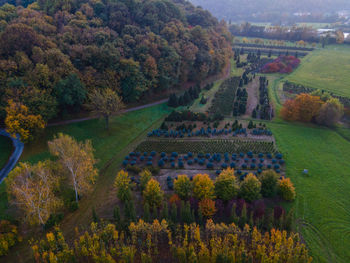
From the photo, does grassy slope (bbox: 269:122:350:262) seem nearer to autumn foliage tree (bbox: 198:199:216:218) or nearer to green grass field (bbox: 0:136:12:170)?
autumn foliage tree (bbox: 198:199:216:218)

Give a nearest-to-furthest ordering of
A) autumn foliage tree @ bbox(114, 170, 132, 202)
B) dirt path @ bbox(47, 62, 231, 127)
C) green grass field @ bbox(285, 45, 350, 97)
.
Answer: autumn foliage tree @ bbox(114, 170, 132, 202)
dirt path @ bbox(47, 62, 231, 127)
green grass field @ bbox(285, 45, 350, 97)

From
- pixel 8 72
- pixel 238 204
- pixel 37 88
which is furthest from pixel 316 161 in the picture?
pixel 8 72

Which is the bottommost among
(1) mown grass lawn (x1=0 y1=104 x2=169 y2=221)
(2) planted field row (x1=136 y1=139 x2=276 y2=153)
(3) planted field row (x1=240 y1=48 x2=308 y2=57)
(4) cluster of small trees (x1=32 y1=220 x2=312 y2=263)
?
(4) cluster of small trees (x1=32 y1=220 x2=312 y2=263)

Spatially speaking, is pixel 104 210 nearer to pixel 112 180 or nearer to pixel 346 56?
pixel 112 180

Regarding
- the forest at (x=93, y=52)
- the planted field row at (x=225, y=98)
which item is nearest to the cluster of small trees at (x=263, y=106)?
the planted field row at (x=225, y=98)

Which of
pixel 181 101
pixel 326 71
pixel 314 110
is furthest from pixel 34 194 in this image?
pixel 326 71

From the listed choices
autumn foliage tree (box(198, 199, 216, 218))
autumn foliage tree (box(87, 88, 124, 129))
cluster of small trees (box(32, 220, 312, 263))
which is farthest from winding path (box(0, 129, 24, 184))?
autumn foliage tree (box(198, 199, 216, 218))
